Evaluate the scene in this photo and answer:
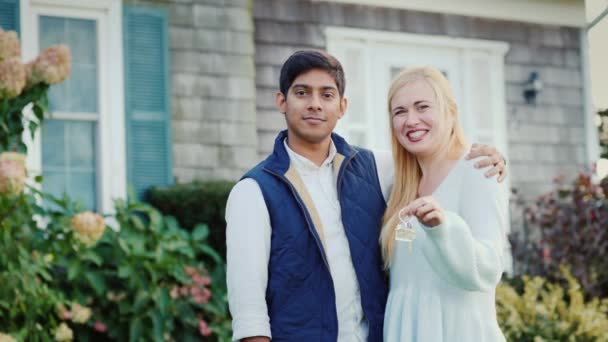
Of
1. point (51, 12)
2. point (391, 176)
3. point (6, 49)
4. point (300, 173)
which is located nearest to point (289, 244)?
point (300, 173)

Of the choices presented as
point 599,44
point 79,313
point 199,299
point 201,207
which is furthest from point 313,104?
point 201,207

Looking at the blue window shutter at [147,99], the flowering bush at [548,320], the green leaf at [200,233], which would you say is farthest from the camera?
the blue window shutter at [147,99]

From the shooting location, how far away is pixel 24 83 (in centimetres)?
484

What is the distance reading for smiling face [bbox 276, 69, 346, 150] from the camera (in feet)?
9.80

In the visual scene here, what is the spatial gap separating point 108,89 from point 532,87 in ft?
13.5

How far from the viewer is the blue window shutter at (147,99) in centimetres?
A: 756

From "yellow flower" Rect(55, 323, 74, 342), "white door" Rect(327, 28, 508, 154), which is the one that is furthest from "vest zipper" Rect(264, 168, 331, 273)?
"white door" Rect(327, 28, 508, 154)

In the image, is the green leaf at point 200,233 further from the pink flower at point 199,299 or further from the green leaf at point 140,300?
the green leaf at point 140,300

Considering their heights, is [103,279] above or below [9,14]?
below

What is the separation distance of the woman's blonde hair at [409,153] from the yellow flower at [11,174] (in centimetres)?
207

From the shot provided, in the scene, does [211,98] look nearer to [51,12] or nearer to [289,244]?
[51,12]

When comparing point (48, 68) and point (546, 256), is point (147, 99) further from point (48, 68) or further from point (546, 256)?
point (546, 256)

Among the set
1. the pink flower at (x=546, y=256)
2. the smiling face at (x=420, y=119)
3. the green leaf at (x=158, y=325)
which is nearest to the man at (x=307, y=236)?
the smiling face at (x=420, y=119)

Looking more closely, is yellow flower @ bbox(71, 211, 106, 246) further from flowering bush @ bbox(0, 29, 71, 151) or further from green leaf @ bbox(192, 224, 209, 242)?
green leaf @ bbox(192, 224, 209, 242)
